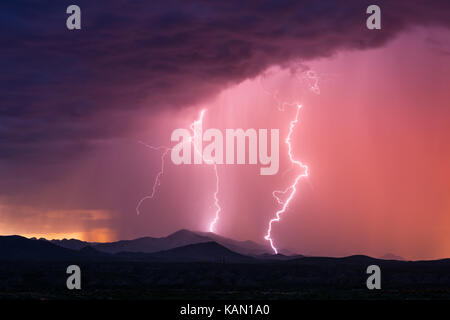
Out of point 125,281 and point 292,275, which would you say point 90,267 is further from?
point 292,275

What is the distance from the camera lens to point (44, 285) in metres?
89.2

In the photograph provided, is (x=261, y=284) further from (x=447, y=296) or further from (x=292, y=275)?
(x=447, y=296)

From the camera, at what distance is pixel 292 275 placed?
105 meters

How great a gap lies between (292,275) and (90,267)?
36166 millimetres

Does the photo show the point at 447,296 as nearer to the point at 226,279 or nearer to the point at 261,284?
the point at 261,284

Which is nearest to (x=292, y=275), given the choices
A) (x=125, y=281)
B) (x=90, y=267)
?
(x=125, y=281)
